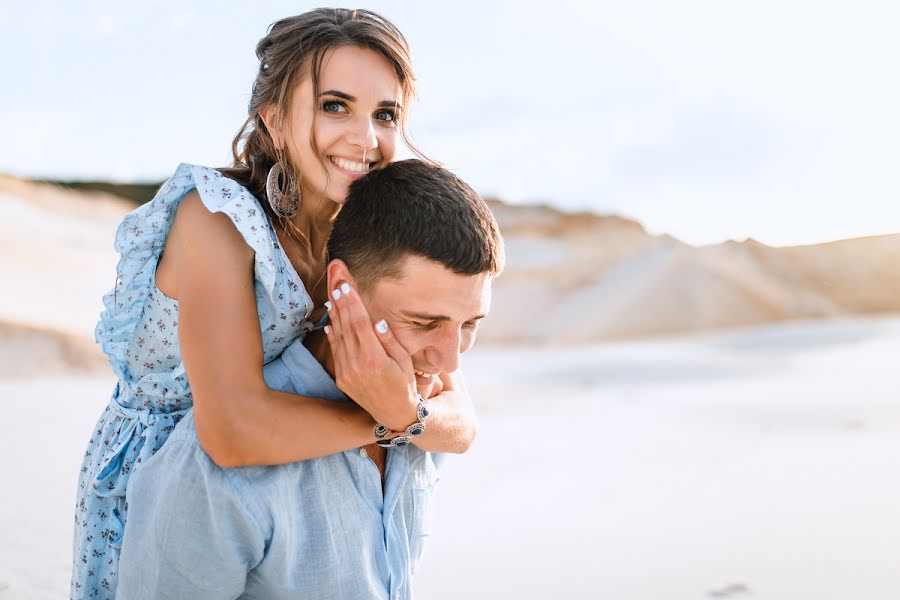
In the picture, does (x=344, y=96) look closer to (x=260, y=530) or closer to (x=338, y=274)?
(x=338, y=274)

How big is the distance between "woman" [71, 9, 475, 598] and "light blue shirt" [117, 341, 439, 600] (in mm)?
79

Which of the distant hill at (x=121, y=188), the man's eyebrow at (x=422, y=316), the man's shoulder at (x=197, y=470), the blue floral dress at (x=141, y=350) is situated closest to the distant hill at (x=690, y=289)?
the distant hill at (x=121, y=188)

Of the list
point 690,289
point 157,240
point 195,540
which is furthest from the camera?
point 690,289

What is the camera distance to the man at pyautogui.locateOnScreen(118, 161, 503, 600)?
202cm

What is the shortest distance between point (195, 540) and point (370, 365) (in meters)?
0.58

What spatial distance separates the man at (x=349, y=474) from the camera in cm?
202

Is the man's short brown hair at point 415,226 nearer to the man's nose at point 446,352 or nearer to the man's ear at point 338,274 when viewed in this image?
the man's ear at point 338,274

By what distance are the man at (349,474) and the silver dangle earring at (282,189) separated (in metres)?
0.23

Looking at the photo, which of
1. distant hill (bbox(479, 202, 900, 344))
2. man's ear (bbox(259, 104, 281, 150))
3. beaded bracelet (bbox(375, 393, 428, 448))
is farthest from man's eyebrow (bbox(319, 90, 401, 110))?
distant hill (bbox(479, 202, 900, 344))

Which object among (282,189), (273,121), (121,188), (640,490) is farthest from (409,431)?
(121,188)

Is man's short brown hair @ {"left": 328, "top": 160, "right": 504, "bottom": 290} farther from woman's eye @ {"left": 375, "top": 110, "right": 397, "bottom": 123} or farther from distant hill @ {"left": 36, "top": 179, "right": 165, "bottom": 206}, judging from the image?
distant hill @ {"left": 36, "top": 179, "right": 165, "bottom": 206}

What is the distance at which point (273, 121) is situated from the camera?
9.05ft

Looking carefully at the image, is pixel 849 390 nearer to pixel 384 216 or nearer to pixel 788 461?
pixel 788 461

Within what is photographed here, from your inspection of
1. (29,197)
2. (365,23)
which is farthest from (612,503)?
(29,197)
